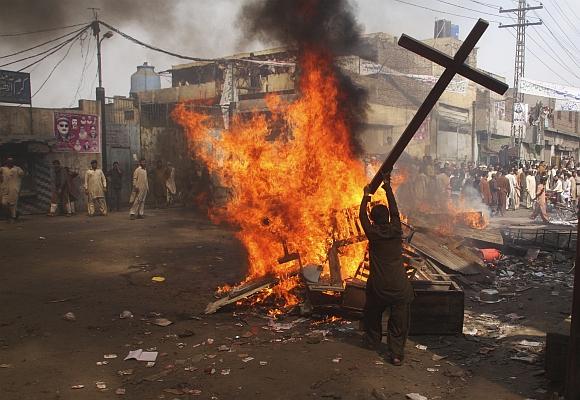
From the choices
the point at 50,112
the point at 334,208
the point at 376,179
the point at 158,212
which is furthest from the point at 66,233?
the point at 376,179

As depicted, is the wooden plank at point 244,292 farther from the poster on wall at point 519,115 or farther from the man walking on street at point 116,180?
the poster on wall at point 519,115

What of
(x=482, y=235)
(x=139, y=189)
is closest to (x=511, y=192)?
(x=482, y=235)

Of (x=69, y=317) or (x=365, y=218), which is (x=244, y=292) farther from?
(x=365, y=218)

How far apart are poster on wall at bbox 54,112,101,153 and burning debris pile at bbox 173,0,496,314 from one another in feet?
38.2

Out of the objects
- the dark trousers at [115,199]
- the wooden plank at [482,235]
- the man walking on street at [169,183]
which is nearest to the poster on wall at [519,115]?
the wooden plank at [482,235]

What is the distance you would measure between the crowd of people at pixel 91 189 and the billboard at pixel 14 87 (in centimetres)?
344

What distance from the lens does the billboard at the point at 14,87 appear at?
19.4 metres

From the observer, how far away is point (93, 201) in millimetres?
17734

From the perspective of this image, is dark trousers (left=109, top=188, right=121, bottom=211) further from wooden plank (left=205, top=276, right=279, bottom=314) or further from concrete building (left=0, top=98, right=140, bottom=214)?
wooden plank (left=205, top=276, right=279, bottom=314)

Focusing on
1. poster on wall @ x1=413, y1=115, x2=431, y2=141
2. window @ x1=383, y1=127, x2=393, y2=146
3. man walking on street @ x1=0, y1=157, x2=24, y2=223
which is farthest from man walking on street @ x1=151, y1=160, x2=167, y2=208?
poster on wall @ x1=413, y1=115, x2=431, y2=141

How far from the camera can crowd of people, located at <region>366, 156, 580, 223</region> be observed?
687 inches

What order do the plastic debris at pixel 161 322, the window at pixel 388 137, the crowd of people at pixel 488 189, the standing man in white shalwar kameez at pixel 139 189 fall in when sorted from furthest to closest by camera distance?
the window at pixel 388 137, the crowd of people at pixel 488 189, the standing man in white shalwar kameez at pixel 139 189, the plastic debris at pixel 161 322

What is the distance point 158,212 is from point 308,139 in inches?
470

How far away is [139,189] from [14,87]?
785 cm
